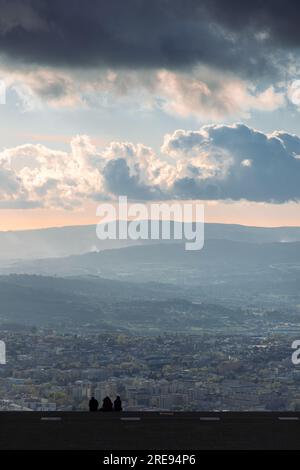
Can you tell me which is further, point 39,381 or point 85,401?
point 39,381

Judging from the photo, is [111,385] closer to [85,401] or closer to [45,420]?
[85,401]
